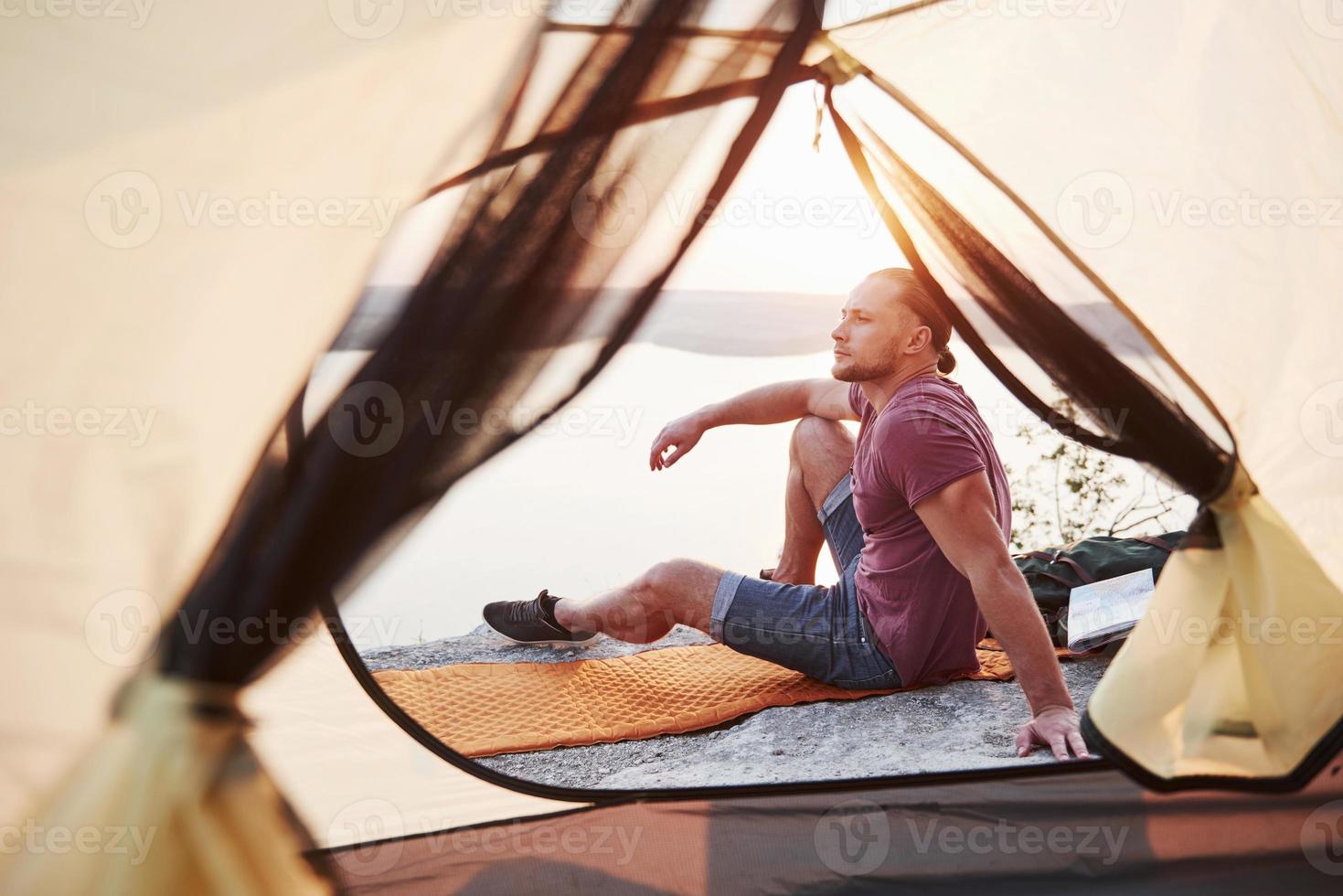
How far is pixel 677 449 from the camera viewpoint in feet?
7.19

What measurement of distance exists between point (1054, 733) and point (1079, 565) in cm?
92

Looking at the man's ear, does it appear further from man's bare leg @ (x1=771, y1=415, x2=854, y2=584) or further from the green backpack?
the green backpack

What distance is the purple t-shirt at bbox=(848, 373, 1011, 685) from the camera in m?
1.82

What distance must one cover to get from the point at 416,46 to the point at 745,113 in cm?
47

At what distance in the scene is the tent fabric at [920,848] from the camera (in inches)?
51.7

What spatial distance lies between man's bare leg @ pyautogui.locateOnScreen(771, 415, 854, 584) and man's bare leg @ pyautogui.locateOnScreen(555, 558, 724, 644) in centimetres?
38

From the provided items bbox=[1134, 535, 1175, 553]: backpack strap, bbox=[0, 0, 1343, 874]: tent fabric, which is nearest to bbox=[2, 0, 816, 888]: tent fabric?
bbox=[0, 0, 1343, 874]: tent fabric

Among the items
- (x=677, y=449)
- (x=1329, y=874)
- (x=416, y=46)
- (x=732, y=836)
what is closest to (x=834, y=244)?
(x=677, y=449)

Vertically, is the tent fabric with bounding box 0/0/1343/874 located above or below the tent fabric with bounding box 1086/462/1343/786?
above

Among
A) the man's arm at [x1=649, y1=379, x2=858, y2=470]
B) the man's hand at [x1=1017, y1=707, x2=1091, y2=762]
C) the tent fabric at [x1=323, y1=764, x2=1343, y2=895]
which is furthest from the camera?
the man's arm at [x1=649, y1=379, x2=858, y2=470]

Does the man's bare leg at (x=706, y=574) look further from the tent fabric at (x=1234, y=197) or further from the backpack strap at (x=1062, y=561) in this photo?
the tent fabric at (x=1234, y=197)

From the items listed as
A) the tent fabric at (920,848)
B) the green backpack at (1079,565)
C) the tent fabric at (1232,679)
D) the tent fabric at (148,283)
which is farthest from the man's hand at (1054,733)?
the tent fabric at (148,283)

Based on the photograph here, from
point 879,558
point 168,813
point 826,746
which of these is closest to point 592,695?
point 826,746

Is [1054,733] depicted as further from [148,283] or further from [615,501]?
[148,283]
